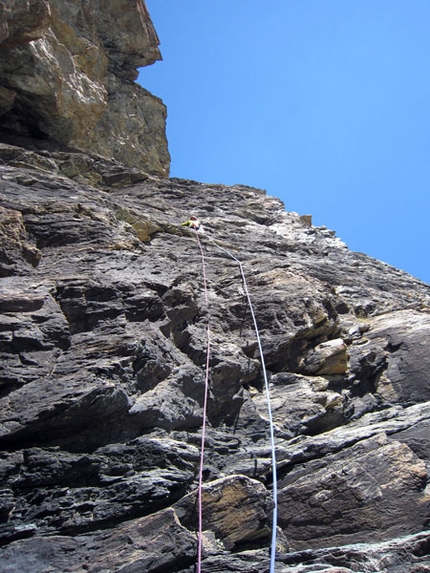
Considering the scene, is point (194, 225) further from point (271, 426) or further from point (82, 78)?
point (82, 78)

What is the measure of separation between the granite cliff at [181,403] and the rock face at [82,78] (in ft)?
7.48

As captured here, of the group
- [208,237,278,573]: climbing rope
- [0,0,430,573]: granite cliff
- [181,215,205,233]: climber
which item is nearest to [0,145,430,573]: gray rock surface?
[0,0,430,573]: granite cliff

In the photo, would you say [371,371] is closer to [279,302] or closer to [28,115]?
[279,302]

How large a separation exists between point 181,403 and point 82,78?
16649 millimetres

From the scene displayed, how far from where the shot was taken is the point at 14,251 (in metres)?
8.55

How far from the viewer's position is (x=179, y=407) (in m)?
7.50

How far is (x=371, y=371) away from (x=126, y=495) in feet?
20.1

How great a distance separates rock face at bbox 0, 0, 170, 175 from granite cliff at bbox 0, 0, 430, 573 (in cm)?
228

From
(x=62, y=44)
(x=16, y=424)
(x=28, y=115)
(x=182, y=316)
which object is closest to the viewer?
(x=16, y=424)

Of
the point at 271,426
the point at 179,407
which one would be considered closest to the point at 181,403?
the point at 179,407

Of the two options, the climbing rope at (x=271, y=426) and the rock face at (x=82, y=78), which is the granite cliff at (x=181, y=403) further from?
the rock face at (x=82, y=78)

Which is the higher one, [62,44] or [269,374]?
[62,44]

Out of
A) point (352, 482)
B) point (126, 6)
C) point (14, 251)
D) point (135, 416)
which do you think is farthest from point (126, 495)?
point (126, 6)

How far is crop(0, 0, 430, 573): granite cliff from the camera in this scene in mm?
Result: 5758
